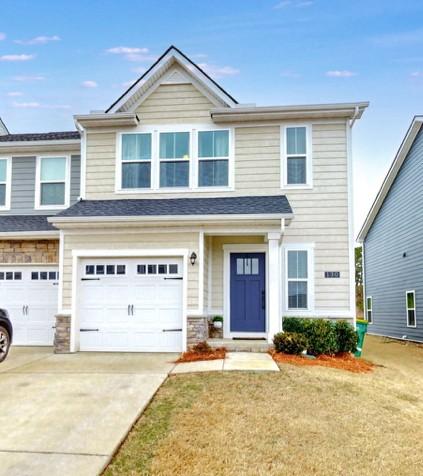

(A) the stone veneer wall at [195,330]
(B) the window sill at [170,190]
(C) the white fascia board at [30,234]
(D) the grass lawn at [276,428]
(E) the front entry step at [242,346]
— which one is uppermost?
(B) the window sill at [170,190]

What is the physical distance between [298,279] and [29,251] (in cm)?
694

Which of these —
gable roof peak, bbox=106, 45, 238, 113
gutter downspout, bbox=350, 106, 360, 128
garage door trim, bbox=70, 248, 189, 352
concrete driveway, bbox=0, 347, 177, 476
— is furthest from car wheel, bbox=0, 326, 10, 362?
gutter downspout, bbox=350, 106, 360, 128

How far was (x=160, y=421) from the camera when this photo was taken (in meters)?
5.62

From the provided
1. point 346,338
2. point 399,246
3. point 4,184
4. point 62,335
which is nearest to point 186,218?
point 62,335

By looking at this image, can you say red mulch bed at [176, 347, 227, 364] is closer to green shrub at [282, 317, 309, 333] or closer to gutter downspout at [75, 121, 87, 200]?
green shrub at [282, 317, 309, 333]

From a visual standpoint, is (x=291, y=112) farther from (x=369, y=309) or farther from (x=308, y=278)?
(x=369, y=309)

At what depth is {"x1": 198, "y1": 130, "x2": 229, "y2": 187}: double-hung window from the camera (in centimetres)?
1184

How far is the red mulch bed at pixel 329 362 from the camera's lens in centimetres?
904

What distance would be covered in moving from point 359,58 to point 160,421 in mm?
13568

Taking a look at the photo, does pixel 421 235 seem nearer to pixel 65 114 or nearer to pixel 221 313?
pixel 221 313

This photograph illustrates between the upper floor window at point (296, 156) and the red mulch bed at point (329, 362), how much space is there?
14.1 feet

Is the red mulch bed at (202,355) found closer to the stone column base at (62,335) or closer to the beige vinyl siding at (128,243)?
A: the beige vinyl siding at (128,243)

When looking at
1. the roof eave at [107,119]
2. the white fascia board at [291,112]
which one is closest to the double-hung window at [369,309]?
the white fascia board at [291,112]

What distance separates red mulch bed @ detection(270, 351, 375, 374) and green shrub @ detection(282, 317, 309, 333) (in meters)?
0.79
